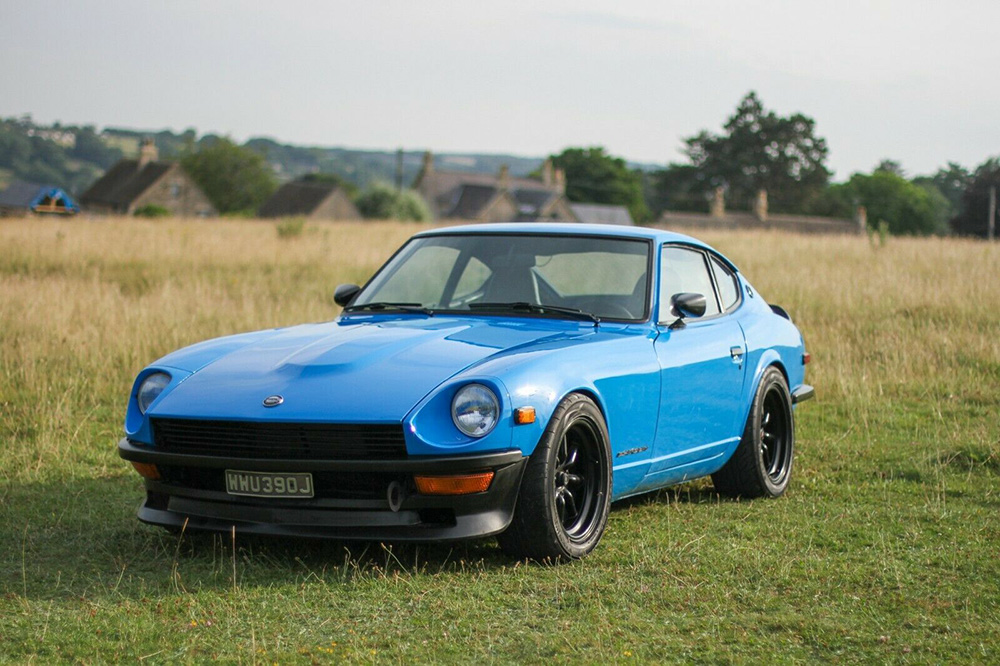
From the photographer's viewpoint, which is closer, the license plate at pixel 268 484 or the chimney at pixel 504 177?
the license plate at pixel 268 484

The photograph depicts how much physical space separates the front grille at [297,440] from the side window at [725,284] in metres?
2.92

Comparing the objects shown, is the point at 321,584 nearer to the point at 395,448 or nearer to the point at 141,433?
the point at 395,448

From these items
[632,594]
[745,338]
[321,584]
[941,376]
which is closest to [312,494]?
[321,584]

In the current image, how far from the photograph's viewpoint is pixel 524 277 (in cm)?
657

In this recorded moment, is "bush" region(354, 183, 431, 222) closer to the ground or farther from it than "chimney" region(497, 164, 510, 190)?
closer to the ground

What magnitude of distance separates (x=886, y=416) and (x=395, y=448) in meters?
5.86

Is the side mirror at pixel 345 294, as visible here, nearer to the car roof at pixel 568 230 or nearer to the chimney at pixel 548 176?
the car roof at pixel 568 230

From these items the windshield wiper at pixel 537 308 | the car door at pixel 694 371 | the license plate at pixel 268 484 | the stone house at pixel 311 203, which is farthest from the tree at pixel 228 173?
the license plate at pixel 268 484

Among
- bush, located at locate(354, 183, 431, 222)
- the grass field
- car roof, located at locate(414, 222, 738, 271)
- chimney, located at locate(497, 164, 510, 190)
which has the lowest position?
the grass field

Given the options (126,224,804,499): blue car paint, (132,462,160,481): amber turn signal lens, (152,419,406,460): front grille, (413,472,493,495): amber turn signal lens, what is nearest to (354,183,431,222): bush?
(126,224,804,499): blue car paint

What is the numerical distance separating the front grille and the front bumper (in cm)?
5

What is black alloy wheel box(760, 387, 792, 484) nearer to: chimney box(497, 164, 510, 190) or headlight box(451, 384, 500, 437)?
headlight box(451, 384, 500, 437)

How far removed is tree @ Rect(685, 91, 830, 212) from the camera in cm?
10469

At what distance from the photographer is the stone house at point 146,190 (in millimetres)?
95500
